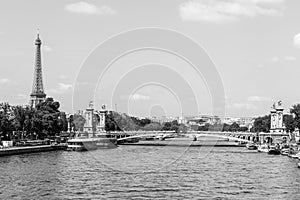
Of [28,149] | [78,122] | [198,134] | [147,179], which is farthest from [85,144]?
[78,122]

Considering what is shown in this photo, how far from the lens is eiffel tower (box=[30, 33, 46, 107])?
9331 centimetres

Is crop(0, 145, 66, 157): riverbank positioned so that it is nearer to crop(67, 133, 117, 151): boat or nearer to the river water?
crop(67, 133, 117, 151): boat

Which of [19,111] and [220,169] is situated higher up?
[19,111]

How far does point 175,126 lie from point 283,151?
78.6 meters

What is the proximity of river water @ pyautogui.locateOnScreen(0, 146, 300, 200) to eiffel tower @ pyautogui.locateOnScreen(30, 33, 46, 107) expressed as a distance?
149ft

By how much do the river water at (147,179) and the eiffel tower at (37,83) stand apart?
4534 cm

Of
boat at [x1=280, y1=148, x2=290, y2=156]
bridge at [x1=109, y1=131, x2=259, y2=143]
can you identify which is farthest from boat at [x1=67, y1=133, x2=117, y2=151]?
boat at [x1=280, y1=148, x2=290, y2=156]

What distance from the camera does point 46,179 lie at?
35312 millimetres

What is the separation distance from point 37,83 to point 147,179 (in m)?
62.8

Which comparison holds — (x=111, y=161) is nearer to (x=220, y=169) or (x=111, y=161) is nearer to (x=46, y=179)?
(x=220, y=169)

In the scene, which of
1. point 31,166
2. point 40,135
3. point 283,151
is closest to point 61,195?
point 31,166

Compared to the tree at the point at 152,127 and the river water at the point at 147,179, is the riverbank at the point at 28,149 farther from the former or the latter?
the tree at the point at 152,127

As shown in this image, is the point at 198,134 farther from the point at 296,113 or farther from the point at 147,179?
the point at 147,179

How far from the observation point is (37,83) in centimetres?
9519
